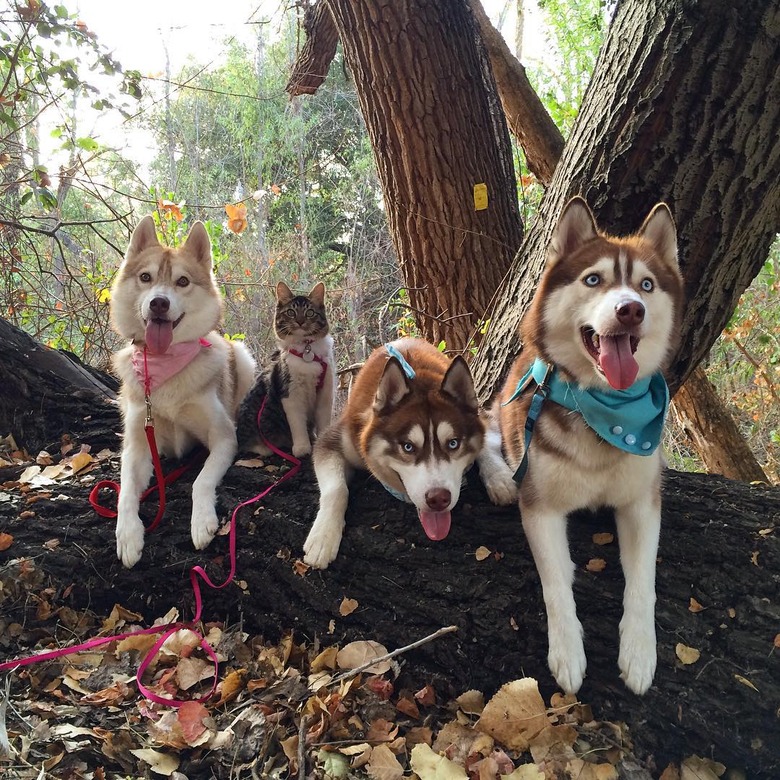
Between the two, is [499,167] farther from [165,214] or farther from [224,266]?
[224,266]

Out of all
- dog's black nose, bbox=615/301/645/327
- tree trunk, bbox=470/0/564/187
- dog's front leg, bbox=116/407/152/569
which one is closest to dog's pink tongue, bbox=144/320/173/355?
dog's front leg, bbox=116/407/152/569

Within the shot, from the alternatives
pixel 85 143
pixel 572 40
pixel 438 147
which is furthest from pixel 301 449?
pixel 572 40

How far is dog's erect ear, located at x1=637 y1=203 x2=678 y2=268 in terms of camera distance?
2.46 m

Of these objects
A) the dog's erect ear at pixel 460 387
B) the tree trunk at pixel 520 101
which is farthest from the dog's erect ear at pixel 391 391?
the tree trunk at pixel 520 101

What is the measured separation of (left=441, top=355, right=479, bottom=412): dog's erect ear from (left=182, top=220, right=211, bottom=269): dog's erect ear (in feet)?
6.16

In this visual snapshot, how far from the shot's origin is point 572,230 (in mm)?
2521

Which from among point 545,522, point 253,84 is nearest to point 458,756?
point 545,522

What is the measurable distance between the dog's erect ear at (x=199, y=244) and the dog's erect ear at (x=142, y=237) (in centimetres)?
20

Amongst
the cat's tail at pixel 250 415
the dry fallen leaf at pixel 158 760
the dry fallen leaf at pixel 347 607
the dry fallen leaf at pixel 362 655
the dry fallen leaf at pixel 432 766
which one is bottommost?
the dry fallen leaf at pixel 158 760

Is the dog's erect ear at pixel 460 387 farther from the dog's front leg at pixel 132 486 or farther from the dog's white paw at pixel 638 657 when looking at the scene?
the dog's front leg at pixel 132 486

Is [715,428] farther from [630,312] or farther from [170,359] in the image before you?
[170,359]

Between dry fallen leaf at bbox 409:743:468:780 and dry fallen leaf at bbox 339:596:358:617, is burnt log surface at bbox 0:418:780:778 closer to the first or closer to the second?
dry fallen leaf at bbox 339:596:358:617

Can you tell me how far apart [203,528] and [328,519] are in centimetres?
66

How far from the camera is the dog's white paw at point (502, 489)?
2648mm
